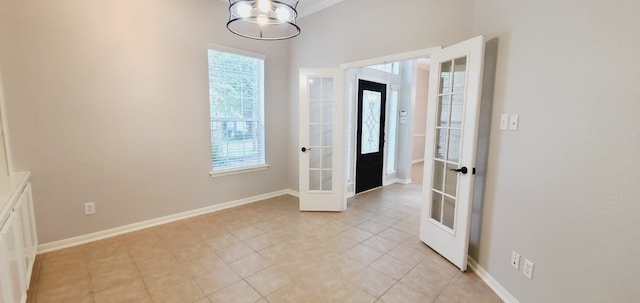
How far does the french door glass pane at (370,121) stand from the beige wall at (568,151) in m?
2.69

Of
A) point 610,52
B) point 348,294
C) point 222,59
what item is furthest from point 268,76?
point 610,52

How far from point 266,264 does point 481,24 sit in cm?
293

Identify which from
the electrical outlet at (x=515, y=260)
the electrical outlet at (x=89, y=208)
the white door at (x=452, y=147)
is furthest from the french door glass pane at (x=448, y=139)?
the electrical outlet at (x=89, y=208)

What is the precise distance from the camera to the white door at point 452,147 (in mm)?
2275

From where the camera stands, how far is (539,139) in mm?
1768

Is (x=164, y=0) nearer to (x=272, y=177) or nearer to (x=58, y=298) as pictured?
(x=272, y=177)

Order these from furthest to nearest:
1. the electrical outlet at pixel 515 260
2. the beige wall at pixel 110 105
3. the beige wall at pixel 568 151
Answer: the beige wall at pixel 110 105, the electrical outlet at pixel 515 260, the beige wall at pixel 568 151

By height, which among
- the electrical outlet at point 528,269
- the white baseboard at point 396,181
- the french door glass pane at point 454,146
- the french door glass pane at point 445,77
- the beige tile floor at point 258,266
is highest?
the french door glass pane at point 445,77

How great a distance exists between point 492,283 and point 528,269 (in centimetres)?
44

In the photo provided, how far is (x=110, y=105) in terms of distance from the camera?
294cm

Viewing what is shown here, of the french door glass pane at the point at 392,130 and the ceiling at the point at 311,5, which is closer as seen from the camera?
the ceiling at the point at 311,5

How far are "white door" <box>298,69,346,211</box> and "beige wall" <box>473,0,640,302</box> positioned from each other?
1982 mm

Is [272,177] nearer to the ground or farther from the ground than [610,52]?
nearer to the ground

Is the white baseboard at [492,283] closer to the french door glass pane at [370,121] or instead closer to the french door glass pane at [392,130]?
the french door glass pane at [370,121]
